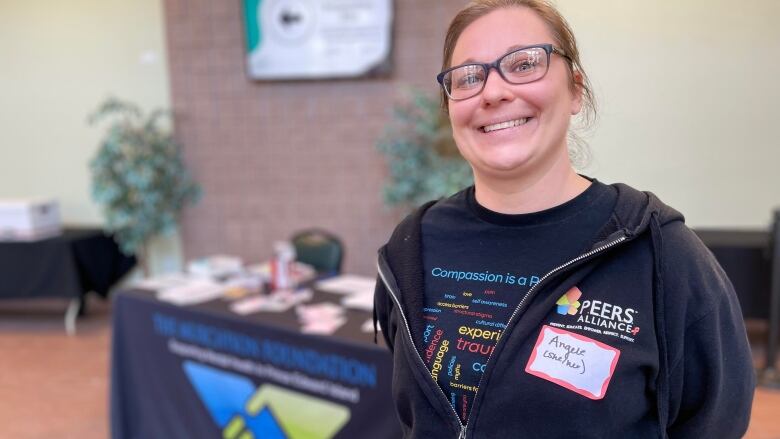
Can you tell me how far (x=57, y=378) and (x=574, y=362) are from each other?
345 centimetres

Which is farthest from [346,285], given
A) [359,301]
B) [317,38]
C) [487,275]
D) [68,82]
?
[68,82]

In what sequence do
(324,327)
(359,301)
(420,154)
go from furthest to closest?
(420,154), (359,301), (324,327)

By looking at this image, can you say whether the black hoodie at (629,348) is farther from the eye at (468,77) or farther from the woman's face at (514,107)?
the eye at (468,77)

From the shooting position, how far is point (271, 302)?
225cm

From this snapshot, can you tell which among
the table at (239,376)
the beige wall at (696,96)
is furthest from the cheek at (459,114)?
the beige wall at (696,96)

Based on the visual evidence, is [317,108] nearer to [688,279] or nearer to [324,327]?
[324,327]

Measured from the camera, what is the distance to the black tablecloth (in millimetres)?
3941

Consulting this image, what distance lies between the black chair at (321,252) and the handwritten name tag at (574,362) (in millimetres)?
2152

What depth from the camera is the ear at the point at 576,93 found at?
855 millimetres

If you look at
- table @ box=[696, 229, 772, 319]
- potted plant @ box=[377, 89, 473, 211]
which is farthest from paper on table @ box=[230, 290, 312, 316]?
table @ box=[696, 229, 772, 319]

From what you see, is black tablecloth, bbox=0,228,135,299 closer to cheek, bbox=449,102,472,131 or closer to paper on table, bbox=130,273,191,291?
paper on table, bbox=130,273,191,291

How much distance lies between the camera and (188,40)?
3969mm

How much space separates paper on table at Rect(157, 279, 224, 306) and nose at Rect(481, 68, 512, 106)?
71.9 inches

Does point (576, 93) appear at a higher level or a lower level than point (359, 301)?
higher
